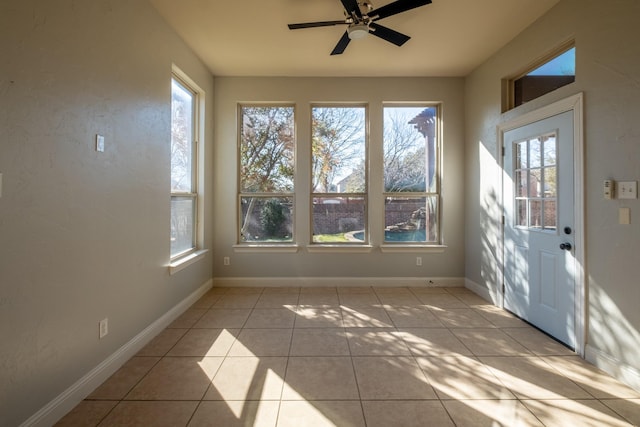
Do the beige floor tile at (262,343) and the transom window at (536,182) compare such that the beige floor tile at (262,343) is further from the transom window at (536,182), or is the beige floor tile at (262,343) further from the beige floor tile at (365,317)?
the transom window at (536,182)

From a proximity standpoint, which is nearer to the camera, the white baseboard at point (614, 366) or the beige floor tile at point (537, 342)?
the white baseboard at point (614, 366)

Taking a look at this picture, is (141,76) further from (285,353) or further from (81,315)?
(285,353)

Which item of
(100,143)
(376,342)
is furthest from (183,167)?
(376,342)

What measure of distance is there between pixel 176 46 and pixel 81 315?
107 inches

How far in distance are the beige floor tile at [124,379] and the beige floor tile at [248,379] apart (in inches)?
21.6

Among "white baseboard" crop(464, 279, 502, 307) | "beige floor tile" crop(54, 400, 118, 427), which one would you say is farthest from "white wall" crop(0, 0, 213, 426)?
"white baseboard" crop(464, 279, 502, 307)

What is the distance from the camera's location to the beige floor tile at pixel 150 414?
1.68 metres

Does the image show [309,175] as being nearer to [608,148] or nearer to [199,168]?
[199,168]

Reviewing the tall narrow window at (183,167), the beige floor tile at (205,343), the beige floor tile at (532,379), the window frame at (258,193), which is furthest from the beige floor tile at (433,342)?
the tall narrow window at (183,167)

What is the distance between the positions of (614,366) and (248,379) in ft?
8.61

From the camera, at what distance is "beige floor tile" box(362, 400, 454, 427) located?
5.49 ft

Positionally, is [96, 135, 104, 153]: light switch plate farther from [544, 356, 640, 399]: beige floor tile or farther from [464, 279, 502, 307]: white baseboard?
[464, 279, 502, 307]: white baseboard

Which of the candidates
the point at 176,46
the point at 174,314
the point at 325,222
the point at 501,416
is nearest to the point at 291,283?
the point at 325,222

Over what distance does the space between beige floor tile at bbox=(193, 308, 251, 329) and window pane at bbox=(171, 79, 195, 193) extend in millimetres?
1435
